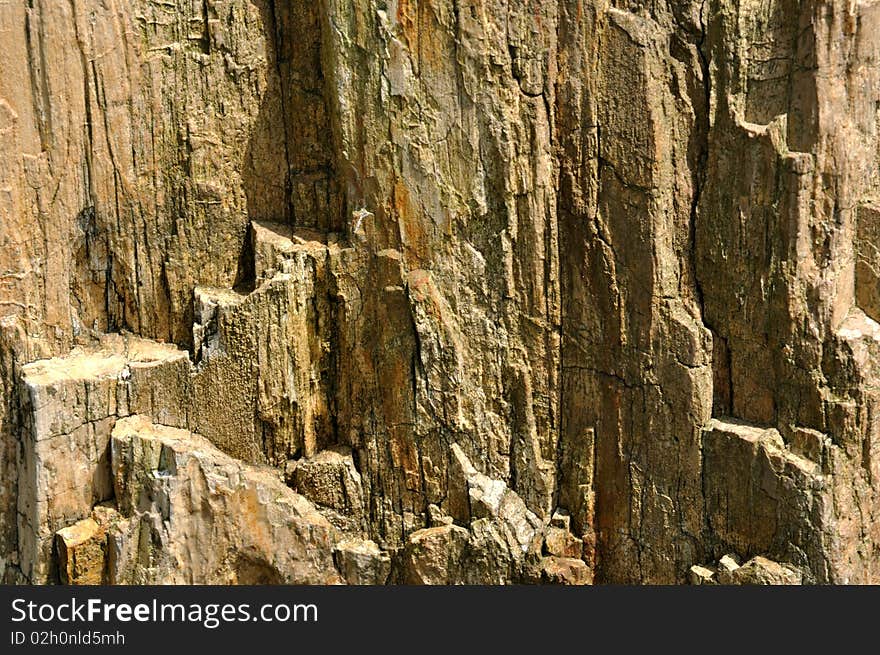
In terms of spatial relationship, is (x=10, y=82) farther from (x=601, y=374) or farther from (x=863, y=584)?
(x=863, y=584)

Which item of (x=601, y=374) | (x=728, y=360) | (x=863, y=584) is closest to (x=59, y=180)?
(x=601, y=374)

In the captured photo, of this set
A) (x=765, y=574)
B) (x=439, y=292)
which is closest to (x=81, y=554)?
(x=439, y=292)

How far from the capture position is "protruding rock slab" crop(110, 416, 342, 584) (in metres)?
11.3

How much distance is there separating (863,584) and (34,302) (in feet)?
24.5

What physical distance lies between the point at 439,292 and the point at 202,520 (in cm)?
282

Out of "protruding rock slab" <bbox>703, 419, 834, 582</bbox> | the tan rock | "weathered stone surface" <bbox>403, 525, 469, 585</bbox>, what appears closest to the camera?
"protruding rock slab" <bbox>703, 419, 834, 582</bbox>

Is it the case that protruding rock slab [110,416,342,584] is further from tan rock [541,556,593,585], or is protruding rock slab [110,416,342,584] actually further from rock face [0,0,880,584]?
tan rock [541,556,593,585]

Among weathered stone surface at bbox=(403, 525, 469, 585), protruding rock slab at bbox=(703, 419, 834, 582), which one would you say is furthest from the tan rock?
protruding rock slab at bbox=(703, 419, 834, 582)

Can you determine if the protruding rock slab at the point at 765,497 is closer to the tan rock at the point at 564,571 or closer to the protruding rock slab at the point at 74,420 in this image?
the tan rock at the point at 564,571

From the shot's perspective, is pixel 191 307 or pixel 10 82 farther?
pixel 191 307

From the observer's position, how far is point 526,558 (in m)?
12.0

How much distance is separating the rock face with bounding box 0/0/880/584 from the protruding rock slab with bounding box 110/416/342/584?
0.03 meters

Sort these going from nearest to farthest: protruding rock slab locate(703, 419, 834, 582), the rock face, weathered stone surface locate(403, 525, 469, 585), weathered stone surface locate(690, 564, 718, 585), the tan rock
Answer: protruding rock slab locate(703, 419, 834, 582) < the rock face < weathered stone surface locate(690, 564, 718, 585) < weathered stone surface locate(403, 525, 469, 585) < the tan rock

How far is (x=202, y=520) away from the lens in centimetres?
1146
